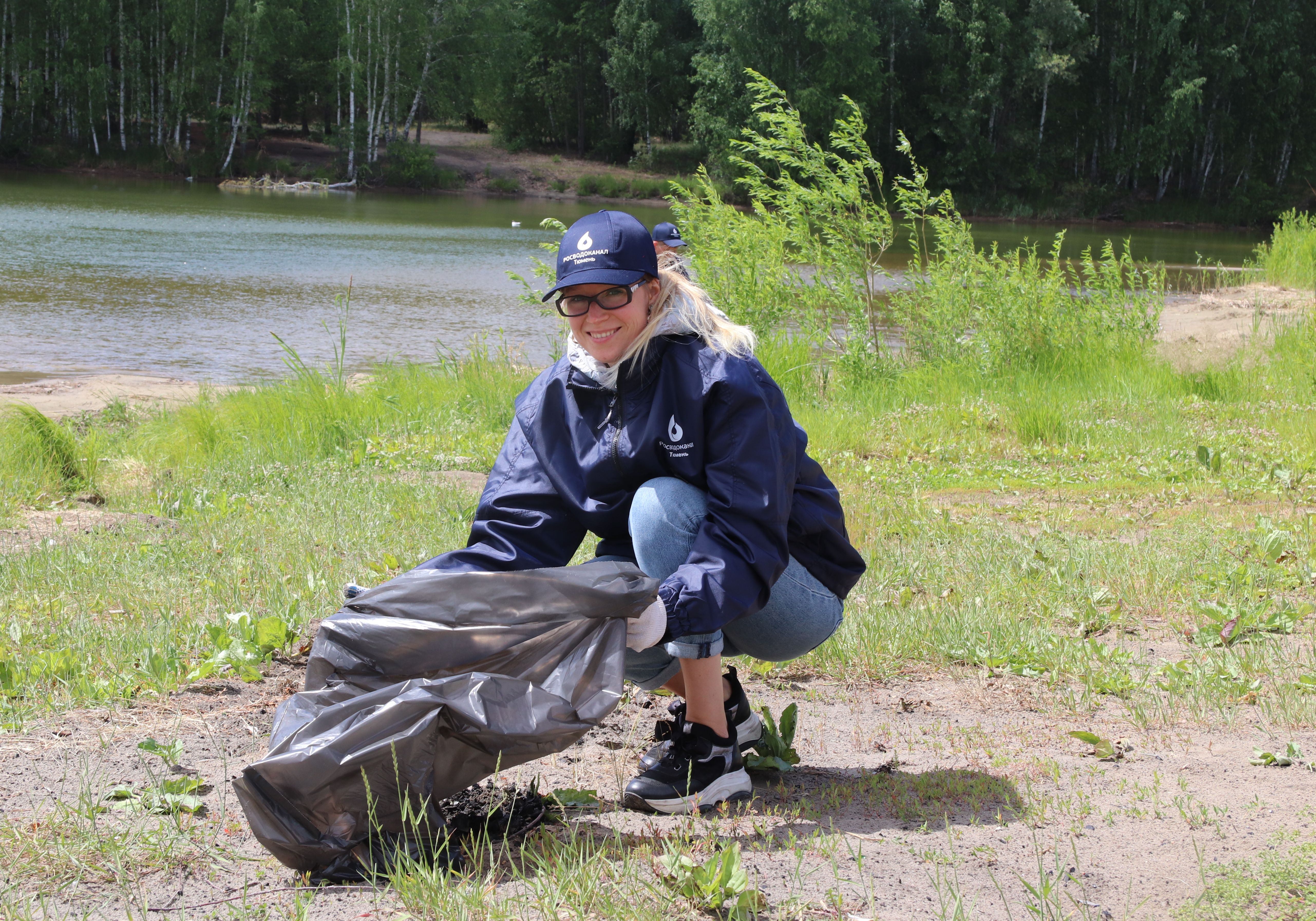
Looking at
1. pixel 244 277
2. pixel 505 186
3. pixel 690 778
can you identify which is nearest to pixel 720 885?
pixel 690 778

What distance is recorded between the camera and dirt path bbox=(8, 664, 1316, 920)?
213 centimetres

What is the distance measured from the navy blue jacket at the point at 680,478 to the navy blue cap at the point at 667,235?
1481 mm

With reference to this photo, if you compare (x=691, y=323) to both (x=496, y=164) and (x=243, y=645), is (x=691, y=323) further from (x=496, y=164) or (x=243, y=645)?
(x=496, y=164)

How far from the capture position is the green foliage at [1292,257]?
14320 mm

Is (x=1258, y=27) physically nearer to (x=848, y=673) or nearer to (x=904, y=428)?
(x=904, y=428)

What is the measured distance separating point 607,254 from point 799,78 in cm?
4415

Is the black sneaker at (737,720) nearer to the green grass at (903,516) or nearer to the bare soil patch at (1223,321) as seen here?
the green grass at (903,516)

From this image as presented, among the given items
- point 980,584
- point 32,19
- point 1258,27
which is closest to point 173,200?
point 32,19

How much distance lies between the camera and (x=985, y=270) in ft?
32.5

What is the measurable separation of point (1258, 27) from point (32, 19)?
46354 mm

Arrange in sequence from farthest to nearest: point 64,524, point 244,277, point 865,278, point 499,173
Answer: point 499,173, point 244,277, point 865,278, point 64,524

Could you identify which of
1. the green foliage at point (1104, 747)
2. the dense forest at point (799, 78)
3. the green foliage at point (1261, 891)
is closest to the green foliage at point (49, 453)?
the green foliage at point (1104, 747)

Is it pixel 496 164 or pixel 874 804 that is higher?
pixel 496 164

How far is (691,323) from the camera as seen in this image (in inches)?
103
